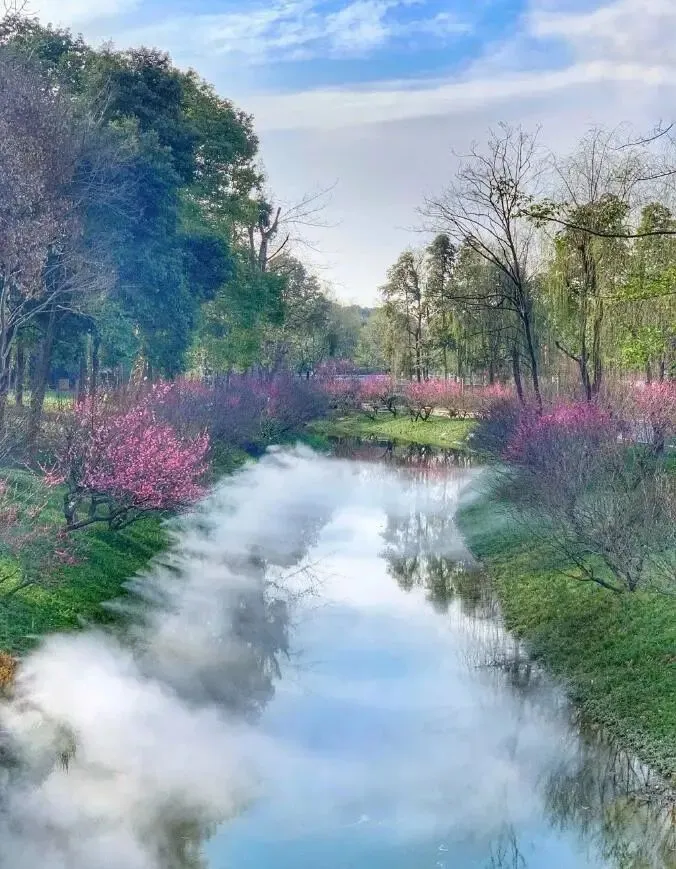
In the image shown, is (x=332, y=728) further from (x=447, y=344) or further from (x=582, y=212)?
(x=447, y=344)

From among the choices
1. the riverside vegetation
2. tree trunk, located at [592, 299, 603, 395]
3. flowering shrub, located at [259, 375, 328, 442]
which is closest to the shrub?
flowering shrub, located at [259, 375, 328, 442]

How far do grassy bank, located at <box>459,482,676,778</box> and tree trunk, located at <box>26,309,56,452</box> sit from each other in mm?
11666

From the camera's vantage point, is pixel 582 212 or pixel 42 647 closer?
pixel 42 647

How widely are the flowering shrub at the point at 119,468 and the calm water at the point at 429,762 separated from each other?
355cm

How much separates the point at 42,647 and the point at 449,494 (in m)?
18.2

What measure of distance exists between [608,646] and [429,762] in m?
3.57

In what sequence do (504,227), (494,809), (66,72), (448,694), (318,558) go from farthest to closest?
(66,72) → (504,227) → (318,558) → (448,694) → (494,809)

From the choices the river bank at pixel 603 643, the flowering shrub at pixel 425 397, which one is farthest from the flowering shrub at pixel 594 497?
the flowering shrub at pixel 425 397

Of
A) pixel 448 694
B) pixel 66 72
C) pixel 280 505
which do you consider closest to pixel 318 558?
pixel 280 505

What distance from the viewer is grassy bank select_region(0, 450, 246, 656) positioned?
12.4 m

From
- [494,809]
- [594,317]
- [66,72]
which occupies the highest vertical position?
[66,72]

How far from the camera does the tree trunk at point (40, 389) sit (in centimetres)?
2066

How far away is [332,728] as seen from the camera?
10906mm

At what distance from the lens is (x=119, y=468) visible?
1548 cm
